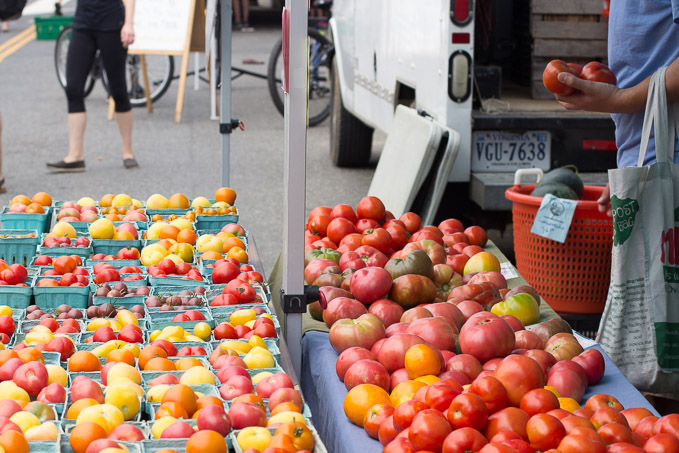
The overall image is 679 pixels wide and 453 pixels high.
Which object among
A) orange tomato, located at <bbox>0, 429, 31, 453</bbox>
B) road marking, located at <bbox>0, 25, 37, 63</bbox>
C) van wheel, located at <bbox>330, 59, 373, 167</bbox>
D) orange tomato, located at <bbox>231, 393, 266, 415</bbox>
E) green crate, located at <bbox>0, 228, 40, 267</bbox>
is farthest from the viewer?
road marking, located at <bbox>0, 25, 37, 63</bbox>

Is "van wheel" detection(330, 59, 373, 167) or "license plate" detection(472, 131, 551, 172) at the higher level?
"license plate" detection(472, 131, 551, 172)

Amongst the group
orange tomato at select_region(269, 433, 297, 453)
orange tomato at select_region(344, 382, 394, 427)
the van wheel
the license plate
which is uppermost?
the license plate

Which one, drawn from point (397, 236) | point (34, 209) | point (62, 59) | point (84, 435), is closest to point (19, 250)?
point (34, 209)

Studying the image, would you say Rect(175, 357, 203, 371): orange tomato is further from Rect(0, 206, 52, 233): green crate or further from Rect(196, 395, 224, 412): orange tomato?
Rect(0, 206, 52, 233): green crate

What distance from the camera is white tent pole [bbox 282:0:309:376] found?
9.16 feet

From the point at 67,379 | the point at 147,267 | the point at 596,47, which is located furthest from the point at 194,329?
the point at 596,47

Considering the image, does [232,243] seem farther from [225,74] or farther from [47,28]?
[47,28]

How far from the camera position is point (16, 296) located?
331 centimetres

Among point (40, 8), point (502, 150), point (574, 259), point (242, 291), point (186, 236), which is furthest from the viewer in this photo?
point (40, 8)

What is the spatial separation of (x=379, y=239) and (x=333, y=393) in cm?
132

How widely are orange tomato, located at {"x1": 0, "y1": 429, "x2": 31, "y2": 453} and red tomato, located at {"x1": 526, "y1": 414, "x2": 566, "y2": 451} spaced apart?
123cm

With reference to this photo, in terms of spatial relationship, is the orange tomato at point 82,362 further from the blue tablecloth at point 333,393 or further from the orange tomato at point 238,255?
the orange tomato at point 238,255

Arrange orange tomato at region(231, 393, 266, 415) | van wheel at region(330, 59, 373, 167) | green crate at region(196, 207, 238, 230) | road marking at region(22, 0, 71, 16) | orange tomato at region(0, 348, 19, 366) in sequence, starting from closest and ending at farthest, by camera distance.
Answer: orange tomato at region(231, 393, 266, 415), orange tomato at region(0, 348, 19, 366), green crate at region(196, 207, 238, 230), van wheel at region(330, 59, 373, 167), road marking at region(22, 0, 71, 16)

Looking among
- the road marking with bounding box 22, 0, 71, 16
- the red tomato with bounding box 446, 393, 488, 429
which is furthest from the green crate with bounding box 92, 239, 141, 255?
the road marking with bounding box 22, 0, 71, 16
